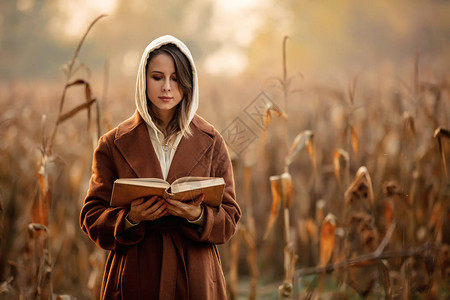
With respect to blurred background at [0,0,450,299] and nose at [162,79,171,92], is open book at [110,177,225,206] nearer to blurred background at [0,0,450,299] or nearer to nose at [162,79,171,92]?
nose at [162,79,171,92]

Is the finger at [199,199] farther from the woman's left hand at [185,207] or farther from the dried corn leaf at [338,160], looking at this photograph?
the dried corn leaf at [338,160]

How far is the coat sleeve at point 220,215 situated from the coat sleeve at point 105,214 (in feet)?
0.49

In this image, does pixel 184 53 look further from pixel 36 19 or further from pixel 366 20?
pixel 366 20

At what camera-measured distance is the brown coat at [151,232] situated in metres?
1.15

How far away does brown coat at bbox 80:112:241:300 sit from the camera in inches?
45.3

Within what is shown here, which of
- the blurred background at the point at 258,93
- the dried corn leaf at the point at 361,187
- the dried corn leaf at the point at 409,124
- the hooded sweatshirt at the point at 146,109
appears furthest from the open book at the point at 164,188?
the blurred background at the point at 258,93

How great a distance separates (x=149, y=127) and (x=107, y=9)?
2218mm

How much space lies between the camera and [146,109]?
3.88 ft

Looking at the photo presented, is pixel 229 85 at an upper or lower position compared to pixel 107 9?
lower

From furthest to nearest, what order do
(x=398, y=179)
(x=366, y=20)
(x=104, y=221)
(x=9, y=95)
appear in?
(x=366, y=20) → (x=9, y=95) → (x=398, y=179) → (x=104, y=221)

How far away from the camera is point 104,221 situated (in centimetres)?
114

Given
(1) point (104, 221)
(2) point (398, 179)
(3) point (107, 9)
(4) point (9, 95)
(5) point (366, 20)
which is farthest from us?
(5) point (366, 20)

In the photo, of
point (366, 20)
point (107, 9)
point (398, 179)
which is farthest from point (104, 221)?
point (366, 20)

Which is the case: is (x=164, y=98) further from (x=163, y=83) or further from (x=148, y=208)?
(x=148, y=208)
